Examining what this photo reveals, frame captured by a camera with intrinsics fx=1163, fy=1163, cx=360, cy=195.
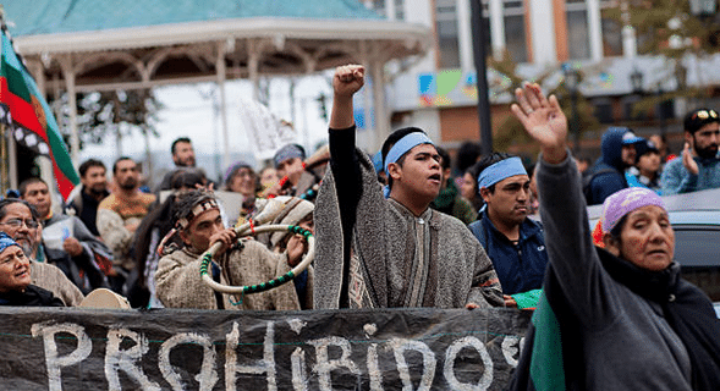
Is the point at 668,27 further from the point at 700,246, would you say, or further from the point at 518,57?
the point at 700,246

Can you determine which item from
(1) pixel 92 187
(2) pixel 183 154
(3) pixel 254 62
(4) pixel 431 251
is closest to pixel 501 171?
(4) pixel 431 251

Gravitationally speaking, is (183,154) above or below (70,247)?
above

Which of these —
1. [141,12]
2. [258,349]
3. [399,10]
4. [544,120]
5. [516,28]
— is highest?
[399,10]

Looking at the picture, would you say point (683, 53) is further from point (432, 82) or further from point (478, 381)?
point (478, 381)

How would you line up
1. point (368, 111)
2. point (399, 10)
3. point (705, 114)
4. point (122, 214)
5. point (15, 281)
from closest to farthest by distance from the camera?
point (15, 281)
point (705, 114)
point (122, 214)
point (368, 111)
point (399, 10)

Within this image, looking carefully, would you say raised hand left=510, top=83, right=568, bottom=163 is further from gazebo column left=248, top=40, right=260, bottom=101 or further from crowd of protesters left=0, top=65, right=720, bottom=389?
gazebo column left=248, top=40, right=260, bottom=101

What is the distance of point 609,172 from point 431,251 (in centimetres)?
444

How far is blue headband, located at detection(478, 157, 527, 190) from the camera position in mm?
6125

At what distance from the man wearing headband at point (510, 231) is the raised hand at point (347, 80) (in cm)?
159

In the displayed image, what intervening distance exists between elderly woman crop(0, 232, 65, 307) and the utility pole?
555 centimetres

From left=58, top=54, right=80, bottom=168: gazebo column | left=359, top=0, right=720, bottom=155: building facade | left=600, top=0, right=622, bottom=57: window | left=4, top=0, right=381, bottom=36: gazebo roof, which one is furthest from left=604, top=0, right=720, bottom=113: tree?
left=58, top=54, right=80, bottom=168: gazebo column

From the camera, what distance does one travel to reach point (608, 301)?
385cm

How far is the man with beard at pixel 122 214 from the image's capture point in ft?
32.8

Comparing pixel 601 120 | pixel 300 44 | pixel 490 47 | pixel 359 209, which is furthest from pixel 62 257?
pixel 601 120
